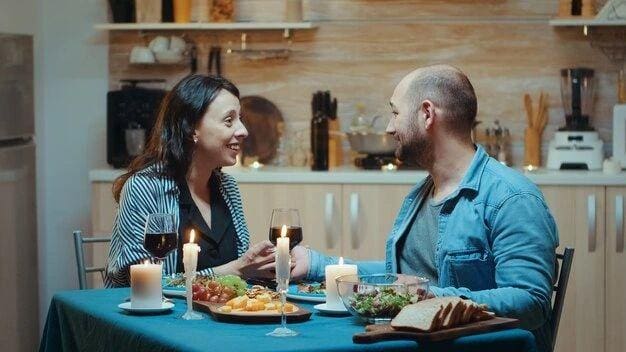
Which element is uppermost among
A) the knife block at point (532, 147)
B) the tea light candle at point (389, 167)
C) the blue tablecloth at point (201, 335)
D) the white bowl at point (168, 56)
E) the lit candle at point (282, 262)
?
the white bowl at point (168, 56)

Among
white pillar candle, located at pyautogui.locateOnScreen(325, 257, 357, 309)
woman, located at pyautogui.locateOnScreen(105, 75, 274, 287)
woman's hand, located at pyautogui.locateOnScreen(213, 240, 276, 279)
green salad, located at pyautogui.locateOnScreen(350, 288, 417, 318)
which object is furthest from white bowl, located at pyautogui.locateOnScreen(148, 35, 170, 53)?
green salad, located at pyautogui.locateOnScreen(350, 288, 417, 318)

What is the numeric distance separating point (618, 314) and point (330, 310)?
9.48 ft

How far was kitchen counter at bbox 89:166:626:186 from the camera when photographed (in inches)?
211

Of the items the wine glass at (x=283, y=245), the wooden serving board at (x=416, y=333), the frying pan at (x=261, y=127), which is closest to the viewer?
the wooden serving board at (x=416, y=333)

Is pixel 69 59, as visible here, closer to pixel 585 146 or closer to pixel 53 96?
pixel 53 96

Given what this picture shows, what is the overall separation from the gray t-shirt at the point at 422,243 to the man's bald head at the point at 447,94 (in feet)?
0.76

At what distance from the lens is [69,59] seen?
6.14 meters

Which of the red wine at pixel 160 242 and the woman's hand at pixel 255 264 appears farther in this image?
the woman's hand at pixel 255 264

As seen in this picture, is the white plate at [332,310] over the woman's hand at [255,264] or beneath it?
beneath

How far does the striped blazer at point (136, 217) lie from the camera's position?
11.7ft

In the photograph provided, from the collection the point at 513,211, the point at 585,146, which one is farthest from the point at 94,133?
the point at 513,211

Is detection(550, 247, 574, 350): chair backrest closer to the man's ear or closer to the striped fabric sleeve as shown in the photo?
the man's ear

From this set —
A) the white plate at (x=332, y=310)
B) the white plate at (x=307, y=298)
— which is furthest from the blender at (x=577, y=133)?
the white plate at (x=332, y=310)

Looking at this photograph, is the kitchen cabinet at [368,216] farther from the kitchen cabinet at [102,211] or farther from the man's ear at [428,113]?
the man's ear at [428,113]
